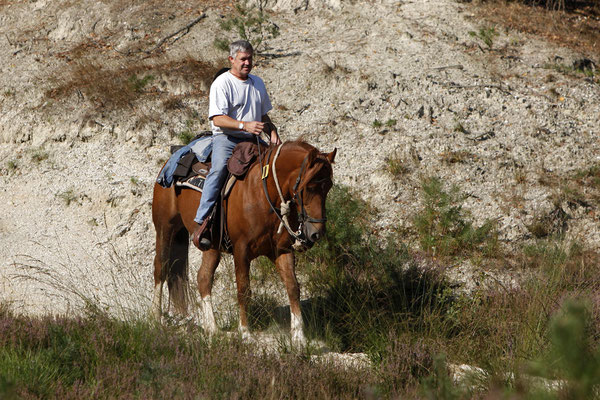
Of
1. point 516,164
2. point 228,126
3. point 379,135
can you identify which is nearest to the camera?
point 228,126

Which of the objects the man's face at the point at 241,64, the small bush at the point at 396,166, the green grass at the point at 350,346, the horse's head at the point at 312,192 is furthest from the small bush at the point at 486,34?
the horse's head at the point at 312,192

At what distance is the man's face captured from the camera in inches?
265

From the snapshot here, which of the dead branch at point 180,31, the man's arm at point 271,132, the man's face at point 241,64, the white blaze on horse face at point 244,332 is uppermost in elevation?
the dead branch at point 180,31

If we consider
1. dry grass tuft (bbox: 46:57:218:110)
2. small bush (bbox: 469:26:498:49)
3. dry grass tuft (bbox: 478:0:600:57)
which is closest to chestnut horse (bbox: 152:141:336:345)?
dry grass tuft (bbox: 46:57:218:110)

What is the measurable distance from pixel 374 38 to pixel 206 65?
3976 millimetres

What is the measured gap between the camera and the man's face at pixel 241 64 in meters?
6.74

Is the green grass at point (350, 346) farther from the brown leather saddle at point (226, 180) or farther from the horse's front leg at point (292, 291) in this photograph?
the brown leather saddle at point (226, 180)

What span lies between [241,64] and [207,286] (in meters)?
Result: 2.44

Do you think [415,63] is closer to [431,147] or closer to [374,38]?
[374,38]

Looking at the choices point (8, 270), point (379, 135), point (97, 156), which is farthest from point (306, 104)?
point (8, 270)

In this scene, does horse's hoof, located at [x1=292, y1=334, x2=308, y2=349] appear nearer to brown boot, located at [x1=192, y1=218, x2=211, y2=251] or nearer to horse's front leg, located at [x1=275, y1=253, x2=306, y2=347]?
horse's front leg, located at [x1=275, y1=253, x2=306, y2=347]

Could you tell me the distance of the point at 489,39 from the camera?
1423 cm

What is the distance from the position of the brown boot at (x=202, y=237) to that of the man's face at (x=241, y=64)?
1.62 m

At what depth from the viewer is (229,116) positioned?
6.87 meters
